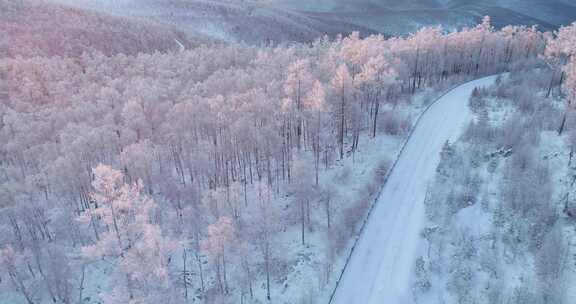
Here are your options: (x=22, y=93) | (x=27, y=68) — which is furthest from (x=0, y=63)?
(x=22, y=93)

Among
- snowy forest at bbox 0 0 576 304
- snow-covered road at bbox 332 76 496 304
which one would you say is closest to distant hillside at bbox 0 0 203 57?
Answer: snowy forest at bbox 0 0 576 304

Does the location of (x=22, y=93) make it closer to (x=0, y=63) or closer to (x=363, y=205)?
(x=0, y=63)

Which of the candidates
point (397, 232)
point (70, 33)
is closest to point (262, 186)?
point (397, 232)

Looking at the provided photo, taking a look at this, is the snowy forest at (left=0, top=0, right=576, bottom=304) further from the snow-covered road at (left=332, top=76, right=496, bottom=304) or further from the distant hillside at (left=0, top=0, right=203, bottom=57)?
the distant hillside at (left=0, top=0, right=203, bottom=57)

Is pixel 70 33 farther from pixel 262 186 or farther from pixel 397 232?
pixel 397 232

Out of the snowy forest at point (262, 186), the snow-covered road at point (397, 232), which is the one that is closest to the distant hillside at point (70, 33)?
the snowy forest at point (262, 186)
